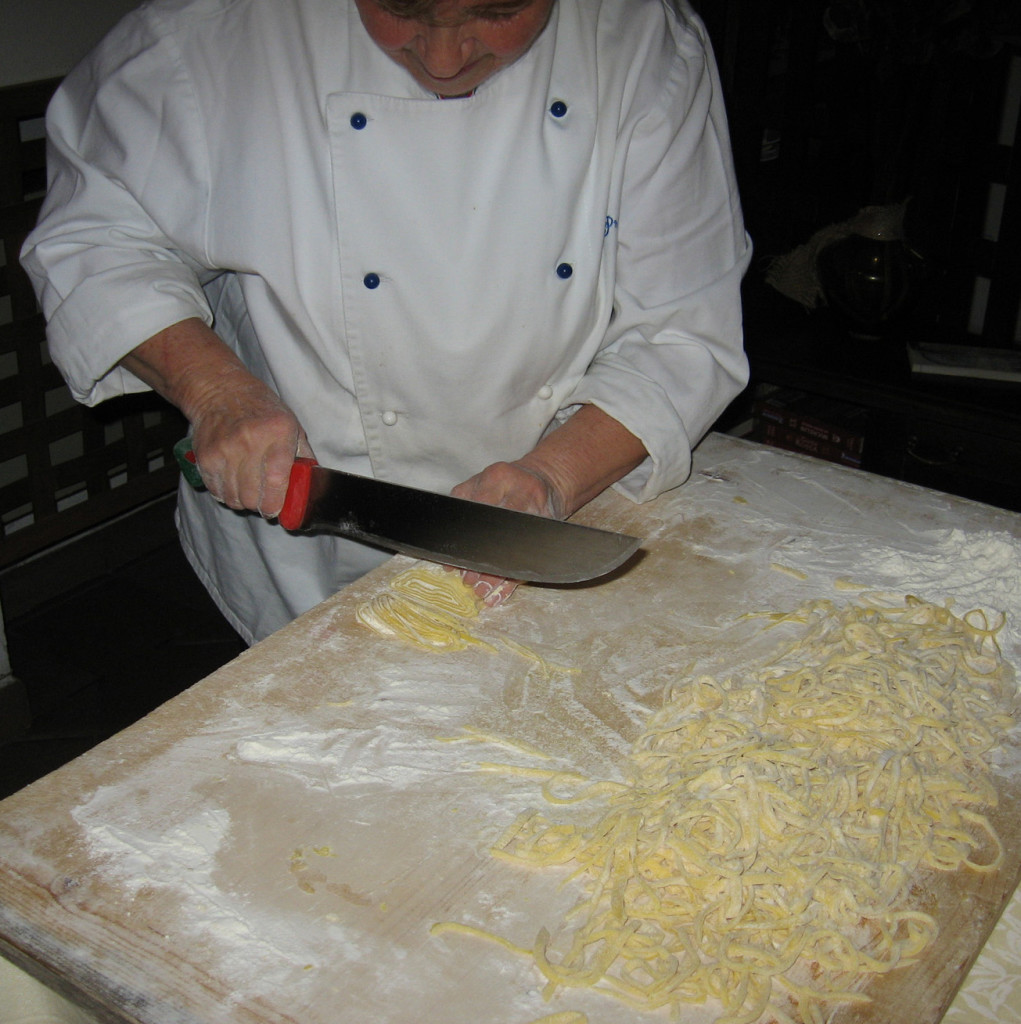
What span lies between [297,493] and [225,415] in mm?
156

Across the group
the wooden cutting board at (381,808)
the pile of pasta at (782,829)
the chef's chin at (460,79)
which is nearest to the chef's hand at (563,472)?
the wooden cutting board at (381,808)

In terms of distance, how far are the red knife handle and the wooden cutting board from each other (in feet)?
0.42

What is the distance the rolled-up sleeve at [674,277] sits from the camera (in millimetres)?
1464

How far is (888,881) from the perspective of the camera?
943 mm

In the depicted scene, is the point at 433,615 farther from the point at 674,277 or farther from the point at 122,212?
the point at 122,212

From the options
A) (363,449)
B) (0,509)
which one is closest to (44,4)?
(0,509)

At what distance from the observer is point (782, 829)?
98 cm

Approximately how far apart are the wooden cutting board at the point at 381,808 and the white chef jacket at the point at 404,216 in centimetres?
31

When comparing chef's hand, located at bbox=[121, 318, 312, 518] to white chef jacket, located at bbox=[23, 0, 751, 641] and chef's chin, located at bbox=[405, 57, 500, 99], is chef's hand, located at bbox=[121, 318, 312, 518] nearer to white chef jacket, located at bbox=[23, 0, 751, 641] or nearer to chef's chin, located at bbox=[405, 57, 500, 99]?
white chef jacket, located at bbox=[23, 0, 751, 641]

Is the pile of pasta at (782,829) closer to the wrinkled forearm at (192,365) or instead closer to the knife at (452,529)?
the knife at (452,529)

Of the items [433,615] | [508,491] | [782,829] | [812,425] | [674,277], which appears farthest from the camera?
[812,425]

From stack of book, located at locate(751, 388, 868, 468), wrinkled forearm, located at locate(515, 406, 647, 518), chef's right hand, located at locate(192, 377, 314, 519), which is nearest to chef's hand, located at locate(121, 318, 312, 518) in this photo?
chef's right hand, located at locate(192, 377, 314, 519)

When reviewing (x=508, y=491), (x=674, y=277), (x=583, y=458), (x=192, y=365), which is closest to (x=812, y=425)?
(x=674, y=277)

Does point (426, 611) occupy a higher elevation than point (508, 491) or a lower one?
lower
